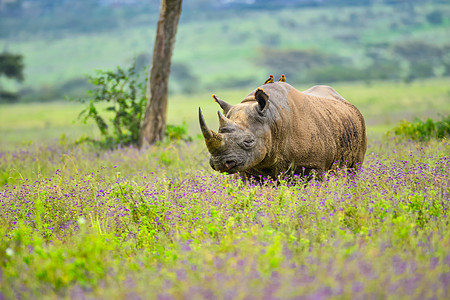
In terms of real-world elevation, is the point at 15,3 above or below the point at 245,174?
above

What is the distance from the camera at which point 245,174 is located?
22.5 feet

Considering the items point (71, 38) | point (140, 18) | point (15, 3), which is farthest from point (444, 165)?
point (15, 3)

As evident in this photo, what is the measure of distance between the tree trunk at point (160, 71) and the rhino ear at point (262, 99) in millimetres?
5775

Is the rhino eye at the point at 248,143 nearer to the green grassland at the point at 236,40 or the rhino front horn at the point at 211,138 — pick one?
the rhino front horn at the point at 211,138

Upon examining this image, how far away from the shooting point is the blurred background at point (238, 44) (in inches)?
3226

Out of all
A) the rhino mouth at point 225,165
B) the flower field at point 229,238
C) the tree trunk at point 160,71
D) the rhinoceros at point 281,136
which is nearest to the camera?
the flower field at point 229,238

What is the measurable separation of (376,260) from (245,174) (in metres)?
3.32

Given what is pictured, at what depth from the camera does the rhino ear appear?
20.4ft

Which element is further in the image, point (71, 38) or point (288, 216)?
point (71, 38)

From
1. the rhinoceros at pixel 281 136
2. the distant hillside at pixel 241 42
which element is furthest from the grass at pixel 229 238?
the distant hillside at pixel 241 42

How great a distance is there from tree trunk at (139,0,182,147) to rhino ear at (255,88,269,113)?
577 centimetres

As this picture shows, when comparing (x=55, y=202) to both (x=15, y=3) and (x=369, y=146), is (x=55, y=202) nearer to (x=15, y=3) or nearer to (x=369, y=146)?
(x=369, y=146)

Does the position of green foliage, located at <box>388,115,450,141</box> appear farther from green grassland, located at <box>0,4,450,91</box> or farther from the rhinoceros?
green grassland, located at <box>0,4,450,91</box>

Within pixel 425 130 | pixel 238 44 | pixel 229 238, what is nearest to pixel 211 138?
pixel 229 238
